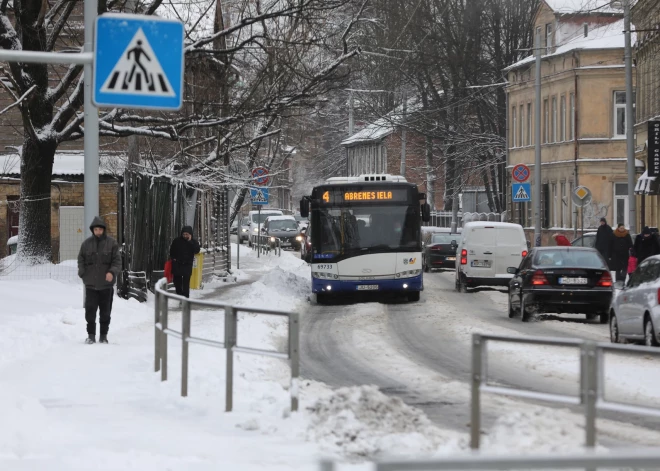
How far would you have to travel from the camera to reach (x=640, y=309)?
63.1 ft

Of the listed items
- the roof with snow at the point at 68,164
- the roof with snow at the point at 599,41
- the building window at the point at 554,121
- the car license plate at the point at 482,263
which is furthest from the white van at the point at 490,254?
the building window at the point at 554,121

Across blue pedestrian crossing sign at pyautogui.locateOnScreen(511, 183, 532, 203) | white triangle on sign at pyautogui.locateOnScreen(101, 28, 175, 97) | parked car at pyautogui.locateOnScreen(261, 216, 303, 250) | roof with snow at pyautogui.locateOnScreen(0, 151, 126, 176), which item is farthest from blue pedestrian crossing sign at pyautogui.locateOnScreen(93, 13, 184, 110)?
parked car at pyautogui.locateOnScreen(261, 216, 303, 250)

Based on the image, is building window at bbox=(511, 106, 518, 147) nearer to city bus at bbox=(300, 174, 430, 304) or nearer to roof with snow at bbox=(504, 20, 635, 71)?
roof with snow at bbox=(504, 20, 635, 71)

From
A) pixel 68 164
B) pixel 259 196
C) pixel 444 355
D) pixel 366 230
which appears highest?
pixel 68 164

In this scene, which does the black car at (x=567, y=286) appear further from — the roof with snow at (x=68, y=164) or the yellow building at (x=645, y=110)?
the yellow building at (x=645, y=110)

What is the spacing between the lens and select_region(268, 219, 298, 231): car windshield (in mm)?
75625

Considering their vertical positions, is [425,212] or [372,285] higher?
[425,212]

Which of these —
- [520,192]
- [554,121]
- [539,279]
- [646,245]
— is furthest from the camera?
[554,121]

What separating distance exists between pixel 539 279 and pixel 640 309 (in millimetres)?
5581

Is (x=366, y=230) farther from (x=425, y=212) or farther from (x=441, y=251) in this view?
(x=441, y=251)

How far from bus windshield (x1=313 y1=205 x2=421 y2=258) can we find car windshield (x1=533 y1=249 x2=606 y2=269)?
18.3ft

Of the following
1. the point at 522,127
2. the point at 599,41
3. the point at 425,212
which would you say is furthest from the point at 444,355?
the point at 522,127

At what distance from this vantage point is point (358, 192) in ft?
101

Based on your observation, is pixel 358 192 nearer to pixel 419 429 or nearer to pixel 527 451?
pixel 419 429
